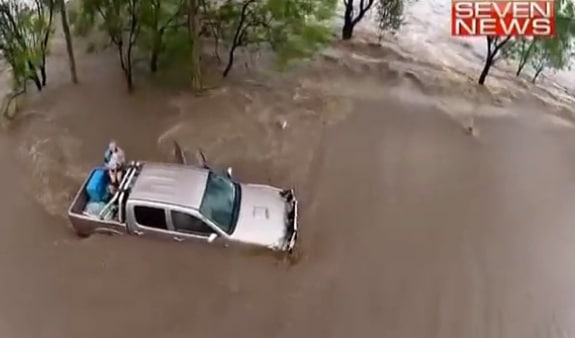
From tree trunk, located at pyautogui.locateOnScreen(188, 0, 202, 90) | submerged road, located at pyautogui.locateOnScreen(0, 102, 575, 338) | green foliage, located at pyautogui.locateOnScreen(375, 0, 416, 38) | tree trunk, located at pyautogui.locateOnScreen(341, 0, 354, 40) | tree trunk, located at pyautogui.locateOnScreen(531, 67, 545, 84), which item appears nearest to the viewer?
submerged road, located at pyautogui.locateOnScreen(0, 102, 575, 338)

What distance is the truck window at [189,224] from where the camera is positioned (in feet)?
27.1

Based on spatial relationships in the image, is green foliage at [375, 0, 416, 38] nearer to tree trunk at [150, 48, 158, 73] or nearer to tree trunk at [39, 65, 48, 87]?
tree trunk at [150, 48, 158, 73]

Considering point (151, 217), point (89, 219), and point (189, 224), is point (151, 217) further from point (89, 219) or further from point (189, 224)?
point (89, 219)

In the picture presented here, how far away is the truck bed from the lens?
844cm

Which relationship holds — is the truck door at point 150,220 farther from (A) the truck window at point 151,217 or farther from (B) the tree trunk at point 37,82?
(B) the tree trunk at point 37,82

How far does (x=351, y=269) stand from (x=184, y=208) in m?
1.94

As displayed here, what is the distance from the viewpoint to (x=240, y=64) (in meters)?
11.7

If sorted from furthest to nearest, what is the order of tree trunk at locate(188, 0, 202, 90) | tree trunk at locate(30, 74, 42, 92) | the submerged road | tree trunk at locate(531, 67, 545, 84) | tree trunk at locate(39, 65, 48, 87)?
tree trunk at locate(531, 67, 545, 84)
tree trunk at locate(39, 65, 48, 87)
tree trunk at locate(30, 74, 42, 92)
tree trunk at locate(188, 0, 202, 90)
the submerged road

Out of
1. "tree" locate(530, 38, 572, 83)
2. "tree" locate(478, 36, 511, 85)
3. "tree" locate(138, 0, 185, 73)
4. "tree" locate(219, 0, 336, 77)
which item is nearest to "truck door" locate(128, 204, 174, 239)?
"tree" locate(138, 0, 185, 73)

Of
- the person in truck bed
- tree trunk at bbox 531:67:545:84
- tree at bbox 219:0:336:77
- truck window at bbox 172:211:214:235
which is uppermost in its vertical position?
tree at bbox 219:0:336:77

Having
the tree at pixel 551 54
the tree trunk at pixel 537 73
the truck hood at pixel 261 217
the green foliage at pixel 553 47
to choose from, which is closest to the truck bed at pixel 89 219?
the truck hood at pixel 261 217

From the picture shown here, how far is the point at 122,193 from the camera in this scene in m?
8.52

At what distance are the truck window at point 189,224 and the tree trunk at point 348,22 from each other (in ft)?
18.3

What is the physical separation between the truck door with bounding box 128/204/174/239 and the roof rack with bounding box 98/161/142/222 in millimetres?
171
